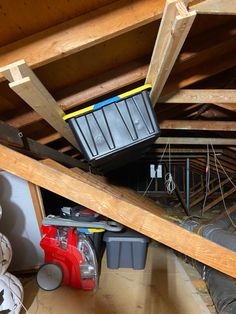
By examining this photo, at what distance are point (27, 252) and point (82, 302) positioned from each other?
0.79m

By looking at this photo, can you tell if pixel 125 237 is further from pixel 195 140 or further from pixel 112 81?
pixel 112 81

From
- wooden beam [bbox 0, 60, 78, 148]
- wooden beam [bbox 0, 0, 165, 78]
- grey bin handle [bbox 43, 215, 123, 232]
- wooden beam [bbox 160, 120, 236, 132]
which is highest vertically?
wooden beam [bbox 0, 0, 165, 78]

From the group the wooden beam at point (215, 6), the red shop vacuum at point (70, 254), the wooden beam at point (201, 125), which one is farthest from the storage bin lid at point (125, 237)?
the wooden beam at point (215, 6)

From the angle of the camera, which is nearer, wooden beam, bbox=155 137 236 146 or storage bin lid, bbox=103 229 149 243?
storage bin lid, bbox=103 229 149 243

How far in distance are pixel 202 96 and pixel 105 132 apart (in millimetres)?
825

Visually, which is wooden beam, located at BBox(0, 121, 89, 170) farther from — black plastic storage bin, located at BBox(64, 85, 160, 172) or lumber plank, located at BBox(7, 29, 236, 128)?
black plastic storage bin, located at BBox(64, 85, 160, 172)

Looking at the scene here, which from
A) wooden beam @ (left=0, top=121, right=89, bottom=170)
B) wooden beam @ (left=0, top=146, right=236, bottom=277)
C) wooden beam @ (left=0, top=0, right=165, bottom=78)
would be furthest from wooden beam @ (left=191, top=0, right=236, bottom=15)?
wooden beam @ (left=0, top=121, right=89, bottom=170)

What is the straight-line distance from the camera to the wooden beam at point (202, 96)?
1.74m

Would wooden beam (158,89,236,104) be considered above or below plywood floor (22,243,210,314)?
above

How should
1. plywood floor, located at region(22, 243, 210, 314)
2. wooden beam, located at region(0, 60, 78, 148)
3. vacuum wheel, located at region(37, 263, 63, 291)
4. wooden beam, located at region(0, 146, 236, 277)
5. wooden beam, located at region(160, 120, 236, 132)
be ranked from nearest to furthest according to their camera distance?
wooden beam, located at region(0, 60, 78, 148)
wooden beam, located at region(0, 146, 236, 277)
plywood floor, located at region(22, 243, 210, 314)
vacuum wheel, located at region(37, 263, 63, 291)
wooden beam, located at region(160, 120, 236, 132)

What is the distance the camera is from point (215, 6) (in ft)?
2.81

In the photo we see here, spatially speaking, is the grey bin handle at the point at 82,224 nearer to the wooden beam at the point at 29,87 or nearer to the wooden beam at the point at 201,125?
the wooden beam at the point at 201,125

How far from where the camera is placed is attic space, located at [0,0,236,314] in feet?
3.10

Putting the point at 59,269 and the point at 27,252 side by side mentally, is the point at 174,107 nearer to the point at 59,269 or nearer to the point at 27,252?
the point at 59,269
